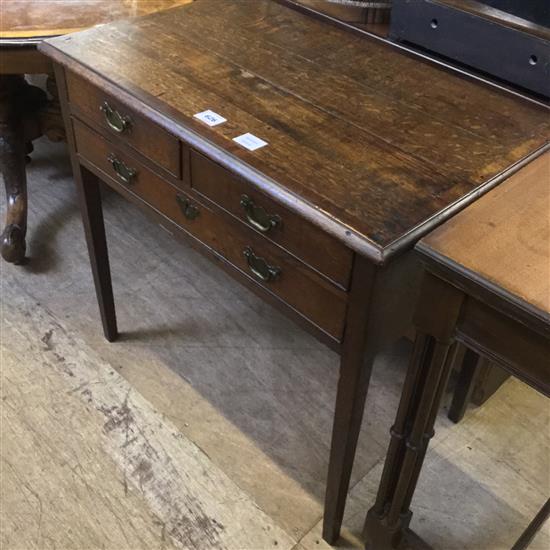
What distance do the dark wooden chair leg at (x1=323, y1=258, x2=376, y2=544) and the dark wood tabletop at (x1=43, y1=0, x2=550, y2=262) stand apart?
8cm

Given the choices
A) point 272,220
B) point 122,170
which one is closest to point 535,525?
point 272,220

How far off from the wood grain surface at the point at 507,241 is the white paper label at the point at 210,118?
39cm

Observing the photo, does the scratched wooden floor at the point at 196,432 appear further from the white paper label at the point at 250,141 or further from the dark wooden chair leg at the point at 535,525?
the white paper label at the point at 250,141

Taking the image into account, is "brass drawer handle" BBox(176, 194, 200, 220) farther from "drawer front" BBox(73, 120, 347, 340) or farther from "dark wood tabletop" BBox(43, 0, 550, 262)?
"dark wood tabletop" BBox(43, 0, 550, 262)

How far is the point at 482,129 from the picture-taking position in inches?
41.9

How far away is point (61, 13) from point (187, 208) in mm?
736

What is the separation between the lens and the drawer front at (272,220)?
928mm

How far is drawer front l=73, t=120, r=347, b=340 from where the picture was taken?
996 mm

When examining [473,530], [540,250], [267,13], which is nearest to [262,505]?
[473,530]

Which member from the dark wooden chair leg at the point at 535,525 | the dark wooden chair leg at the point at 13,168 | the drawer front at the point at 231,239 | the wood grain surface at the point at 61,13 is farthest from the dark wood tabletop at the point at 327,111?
the dark wooden chair leg at the point at 13,168

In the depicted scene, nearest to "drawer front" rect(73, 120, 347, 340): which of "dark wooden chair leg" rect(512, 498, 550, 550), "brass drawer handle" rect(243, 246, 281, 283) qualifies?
"brass drawer handle" rect(243, 246, 281, 283)

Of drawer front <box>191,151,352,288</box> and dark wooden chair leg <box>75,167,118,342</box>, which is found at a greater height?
drawer front <box>191,151,352,288</box>

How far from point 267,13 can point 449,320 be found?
0.79 m

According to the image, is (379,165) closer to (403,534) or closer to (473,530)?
(403,534)
